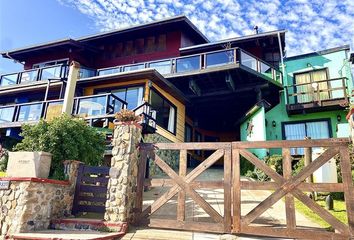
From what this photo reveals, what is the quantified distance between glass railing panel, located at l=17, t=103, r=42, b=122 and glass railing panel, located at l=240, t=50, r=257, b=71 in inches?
449

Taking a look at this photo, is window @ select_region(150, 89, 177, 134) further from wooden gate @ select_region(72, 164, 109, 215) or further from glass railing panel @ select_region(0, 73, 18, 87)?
glass railing panel @ select_region(0, 73, 18, 87)

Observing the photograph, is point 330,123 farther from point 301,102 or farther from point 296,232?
point 296,232

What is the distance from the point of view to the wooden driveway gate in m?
5.35

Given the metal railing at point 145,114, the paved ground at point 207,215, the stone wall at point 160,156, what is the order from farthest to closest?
the stone wall at point 160,156 < the metal railing at point 145,114 < the paved ground at point 207,215

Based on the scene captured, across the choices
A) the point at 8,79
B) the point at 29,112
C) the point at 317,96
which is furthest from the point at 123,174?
the point at 8,79

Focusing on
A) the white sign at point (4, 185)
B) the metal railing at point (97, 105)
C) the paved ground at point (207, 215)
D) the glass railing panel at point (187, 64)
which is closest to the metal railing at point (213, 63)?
the glass railing panel at point (187, 64)

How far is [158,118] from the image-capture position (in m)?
14.4

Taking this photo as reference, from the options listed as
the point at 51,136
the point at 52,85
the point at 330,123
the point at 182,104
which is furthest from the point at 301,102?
the point at 52,85

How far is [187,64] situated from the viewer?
1548cm

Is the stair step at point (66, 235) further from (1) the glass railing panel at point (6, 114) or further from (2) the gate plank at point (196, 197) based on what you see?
(1) the glass railing panel at point (6, 114)

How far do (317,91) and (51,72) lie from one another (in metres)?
17.1

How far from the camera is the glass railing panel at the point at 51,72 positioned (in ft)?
55.0

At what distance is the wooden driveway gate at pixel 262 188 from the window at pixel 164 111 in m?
7.86

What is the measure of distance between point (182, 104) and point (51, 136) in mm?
10602
